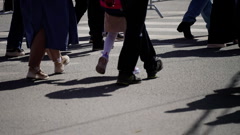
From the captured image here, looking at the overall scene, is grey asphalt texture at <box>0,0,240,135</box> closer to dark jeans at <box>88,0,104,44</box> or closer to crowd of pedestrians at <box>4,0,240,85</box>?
crowd of pedestrians at <box>4,0,240,85</box>

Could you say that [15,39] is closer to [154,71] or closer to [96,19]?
[96,19]

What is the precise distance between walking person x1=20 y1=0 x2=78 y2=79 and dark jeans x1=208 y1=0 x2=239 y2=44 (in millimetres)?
2307

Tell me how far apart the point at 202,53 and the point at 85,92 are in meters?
2.95

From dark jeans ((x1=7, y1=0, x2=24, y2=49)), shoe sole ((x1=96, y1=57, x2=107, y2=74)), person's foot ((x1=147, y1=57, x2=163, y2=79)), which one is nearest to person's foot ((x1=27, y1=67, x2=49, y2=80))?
shoe sole ((x1=96, y1=57, x2=107, y2=74))

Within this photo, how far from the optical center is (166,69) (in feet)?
27.4

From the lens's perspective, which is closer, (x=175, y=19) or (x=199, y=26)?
(x=199, y=26)

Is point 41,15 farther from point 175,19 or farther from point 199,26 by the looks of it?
point 175,19

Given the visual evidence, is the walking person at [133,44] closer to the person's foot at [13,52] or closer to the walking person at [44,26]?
the walking person at [44,26]

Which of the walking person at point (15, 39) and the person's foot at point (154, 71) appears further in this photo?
the walking person at point (15, 39)

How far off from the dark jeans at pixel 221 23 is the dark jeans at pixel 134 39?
162 cm

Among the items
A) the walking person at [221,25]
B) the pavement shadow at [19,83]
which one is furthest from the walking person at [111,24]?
the walking person at [221,25]

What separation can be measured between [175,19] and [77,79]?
639cm

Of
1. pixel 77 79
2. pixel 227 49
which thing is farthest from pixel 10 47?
pixel 227 49

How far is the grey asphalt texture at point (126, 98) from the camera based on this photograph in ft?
18.4
